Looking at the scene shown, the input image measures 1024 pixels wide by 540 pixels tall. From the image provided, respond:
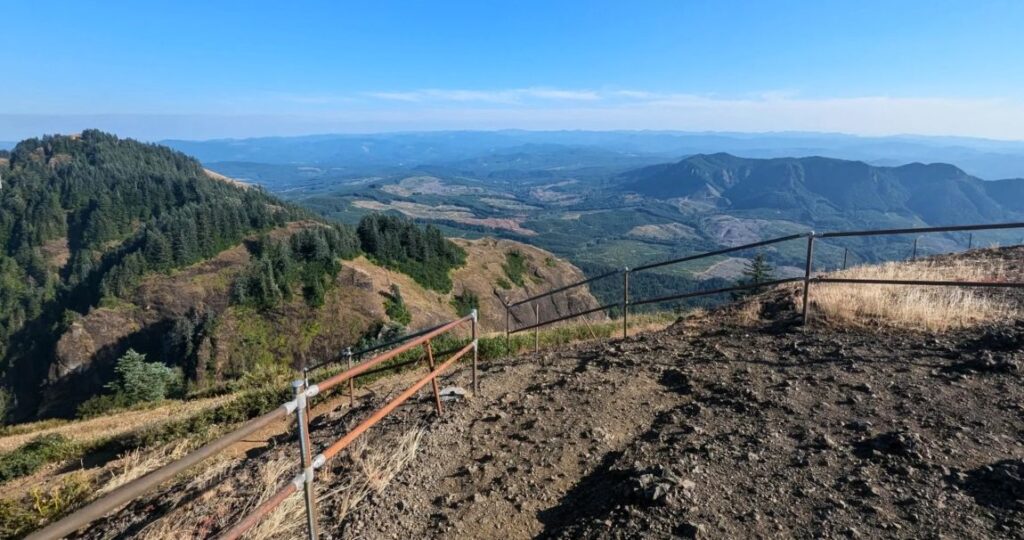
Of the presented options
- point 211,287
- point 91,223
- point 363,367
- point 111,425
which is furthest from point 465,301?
point 91,223

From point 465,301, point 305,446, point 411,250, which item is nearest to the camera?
point 305,446

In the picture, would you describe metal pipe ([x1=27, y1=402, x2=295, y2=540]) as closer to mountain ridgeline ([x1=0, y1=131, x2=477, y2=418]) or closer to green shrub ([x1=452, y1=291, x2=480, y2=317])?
mountain ridgeline ([x1=0, y1=131, x2=477, y2=418])

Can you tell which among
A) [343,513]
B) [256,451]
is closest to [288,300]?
[256,451]

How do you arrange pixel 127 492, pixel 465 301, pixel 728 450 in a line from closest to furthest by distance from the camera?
pixel 127 492, pixel 728 450, pixel 465 301

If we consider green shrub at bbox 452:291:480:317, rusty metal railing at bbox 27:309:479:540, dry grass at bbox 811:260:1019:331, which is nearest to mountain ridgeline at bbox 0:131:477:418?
green shrub at bbox 452:291:480:317

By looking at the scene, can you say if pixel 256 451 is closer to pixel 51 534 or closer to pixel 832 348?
pixel 51 534

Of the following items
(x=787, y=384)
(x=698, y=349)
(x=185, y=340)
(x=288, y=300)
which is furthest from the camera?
(x=288, y=300)

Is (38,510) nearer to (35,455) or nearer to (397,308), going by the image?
(35,455)

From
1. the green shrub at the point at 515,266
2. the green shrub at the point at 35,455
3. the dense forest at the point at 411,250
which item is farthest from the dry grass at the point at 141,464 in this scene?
Result: the green shrub at the point at 515,266
